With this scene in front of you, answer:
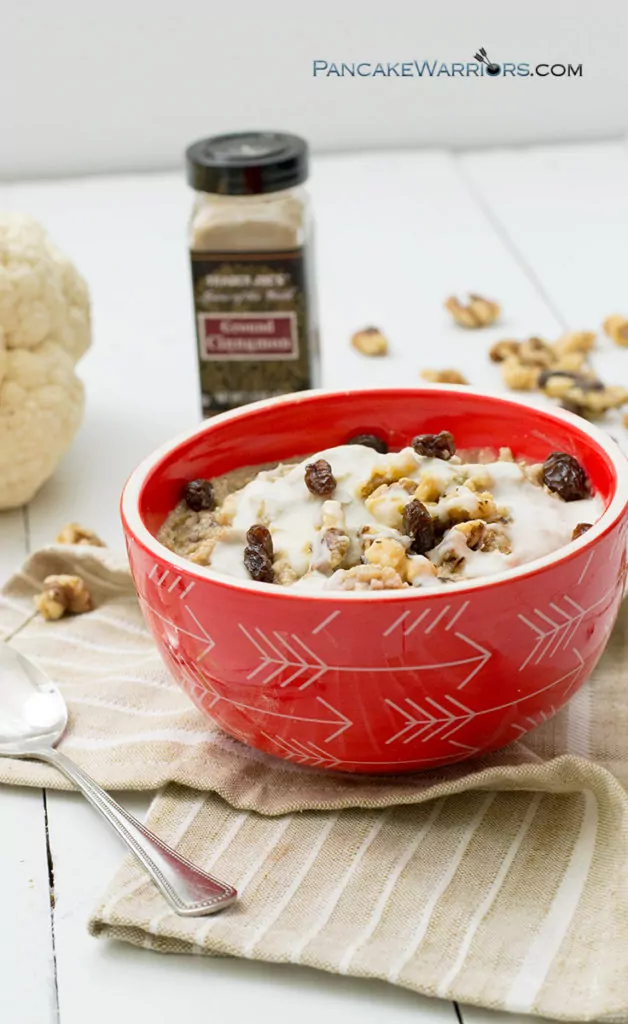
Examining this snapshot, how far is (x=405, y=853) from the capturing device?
36.2 inches

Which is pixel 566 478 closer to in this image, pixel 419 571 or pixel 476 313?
pixel 419 571

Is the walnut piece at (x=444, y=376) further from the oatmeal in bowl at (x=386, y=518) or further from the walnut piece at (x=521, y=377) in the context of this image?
the oatmeal in bowl at (x=386, y=518)

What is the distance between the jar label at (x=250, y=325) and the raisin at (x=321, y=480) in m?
0.57

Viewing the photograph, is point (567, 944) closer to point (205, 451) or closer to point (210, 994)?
point (210, 994)

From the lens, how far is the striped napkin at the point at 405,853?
82cm

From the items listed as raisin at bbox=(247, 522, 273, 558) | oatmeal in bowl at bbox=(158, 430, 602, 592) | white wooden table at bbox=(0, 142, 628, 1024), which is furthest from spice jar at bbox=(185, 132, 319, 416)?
raisin at bbox=(247, 522, 273, 558)

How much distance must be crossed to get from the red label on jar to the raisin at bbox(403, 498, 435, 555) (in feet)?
2.10

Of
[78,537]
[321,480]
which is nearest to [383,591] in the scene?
[321,480]

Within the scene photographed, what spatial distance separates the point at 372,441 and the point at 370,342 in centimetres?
73

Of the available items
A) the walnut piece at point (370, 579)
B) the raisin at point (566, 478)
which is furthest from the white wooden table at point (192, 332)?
the raisin at point (566, 478)

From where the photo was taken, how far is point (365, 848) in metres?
0.93

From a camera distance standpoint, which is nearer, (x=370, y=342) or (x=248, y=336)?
(x=248, y=336)

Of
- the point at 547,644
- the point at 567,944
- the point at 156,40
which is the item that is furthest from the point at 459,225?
the point at 567,944

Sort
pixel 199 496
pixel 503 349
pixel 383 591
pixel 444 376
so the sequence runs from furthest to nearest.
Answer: pixel 503 349 < pixel 444 376 < pixel 199 496 < pixel 383 591
